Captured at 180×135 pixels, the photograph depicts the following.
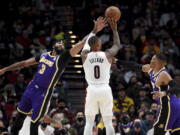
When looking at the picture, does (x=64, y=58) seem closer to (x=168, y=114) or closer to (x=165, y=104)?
(x=165, y=104)

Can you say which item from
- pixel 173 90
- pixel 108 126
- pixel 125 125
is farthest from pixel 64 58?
pixel 125 125

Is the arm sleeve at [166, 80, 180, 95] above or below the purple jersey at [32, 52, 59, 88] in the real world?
below

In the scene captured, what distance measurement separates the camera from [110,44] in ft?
60.8

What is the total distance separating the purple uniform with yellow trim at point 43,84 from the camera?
36.1 feet

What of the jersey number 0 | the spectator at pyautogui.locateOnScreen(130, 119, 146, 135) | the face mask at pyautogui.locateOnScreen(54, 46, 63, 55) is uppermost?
the face mask at pyautogui.locateOnScreen(54, 46, 63, 55)

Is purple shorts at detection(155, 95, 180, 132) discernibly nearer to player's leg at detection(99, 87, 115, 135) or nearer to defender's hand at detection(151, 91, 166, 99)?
defender's hand at detection(151, 91, 166, 99)

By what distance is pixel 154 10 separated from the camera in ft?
68.3

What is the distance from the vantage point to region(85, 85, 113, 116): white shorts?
10688 mm

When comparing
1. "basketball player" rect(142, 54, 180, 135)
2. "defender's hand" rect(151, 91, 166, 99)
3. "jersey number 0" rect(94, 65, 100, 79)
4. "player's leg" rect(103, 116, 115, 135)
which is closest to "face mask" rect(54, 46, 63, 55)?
"jersey number 0" rect(94, 65, 100, 79)

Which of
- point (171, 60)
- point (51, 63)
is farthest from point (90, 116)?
point (171, 60)

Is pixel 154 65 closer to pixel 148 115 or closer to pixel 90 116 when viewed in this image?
pixel 90 116

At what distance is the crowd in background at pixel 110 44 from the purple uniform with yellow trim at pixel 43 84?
2613 mm

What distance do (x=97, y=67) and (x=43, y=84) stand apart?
1126 millimetres

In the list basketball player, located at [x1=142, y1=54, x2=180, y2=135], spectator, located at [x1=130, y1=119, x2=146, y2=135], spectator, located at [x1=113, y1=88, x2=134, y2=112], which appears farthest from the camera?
spectator, located at [x1=113, y1=88, x2=134, y2=112]
